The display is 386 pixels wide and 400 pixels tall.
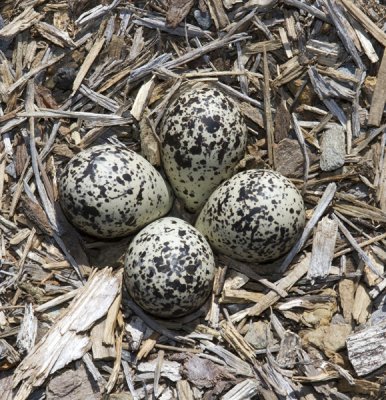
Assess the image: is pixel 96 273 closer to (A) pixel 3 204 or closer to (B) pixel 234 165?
(A) pixel 3 204

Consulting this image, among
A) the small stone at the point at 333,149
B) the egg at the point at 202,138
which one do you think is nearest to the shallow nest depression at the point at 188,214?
the small stone at the point at 333,149

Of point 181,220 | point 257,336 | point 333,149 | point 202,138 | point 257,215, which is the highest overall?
point 202,138

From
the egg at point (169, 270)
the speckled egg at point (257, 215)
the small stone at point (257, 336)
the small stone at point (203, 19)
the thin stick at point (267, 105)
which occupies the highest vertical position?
the small stone at point (203, 19)

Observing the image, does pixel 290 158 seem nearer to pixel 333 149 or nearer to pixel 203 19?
pixel 333 149

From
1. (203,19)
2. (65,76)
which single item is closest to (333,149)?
(203,19)

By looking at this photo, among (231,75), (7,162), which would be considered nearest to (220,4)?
(231,75)

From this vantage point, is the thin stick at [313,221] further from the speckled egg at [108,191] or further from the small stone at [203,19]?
the small stone at [203,19]

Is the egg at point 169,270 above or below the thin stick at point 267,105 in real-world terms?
below

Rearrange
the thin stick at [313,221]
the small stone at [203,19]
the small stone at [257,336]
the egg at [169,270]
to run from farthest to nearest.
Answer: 1. the small stone at [203,19]
2. the thin stick at [313,221]
3. the small stone at [257,336]
4. the egg at [169,270]
